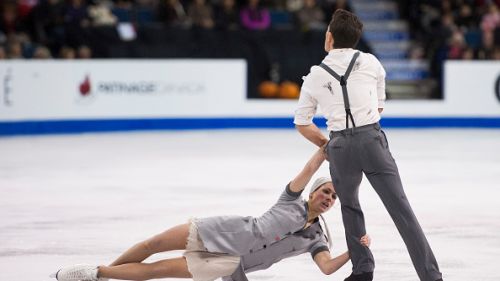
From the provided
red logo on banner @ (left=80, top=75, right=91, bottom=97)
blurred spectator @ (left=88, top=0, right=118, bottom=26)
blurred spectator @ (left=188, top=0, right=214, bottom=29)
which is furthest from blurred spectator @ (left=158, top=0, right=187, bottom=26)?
red logo on banner @ (left=80, top=75, right=91, bottom=97)

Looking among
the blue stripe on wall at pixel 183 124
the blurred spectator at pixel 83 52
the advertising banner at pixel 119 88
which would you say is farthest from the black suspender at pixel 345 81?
the blurred spectator at pixel 83 52

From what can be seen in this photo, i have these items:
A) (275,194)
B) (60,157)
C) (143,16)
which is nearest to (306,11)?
(143,16)

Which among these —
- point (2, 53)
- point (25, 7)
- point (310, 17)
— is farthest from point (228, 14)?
point (2, 53)

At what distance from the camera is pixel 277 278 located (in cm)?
646

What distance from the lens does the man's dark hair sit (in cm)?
572

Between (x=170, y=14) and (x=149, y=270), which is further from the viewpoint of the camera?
(x=170, y=14)

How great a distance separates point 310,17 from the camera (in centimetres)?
1980

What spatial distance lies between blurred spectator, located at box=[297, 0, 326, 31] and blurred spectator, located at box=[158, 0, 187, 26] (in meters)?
2.25

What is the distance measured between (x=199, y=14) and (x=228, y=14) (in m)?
0.68

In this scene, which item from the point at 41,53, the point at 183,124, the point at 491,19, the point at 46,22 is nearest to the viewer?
the point at 41,53

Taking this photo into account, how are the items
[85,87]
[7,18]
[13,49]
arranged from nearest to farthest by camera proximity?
[13,49]
[85,87]
[7,18]

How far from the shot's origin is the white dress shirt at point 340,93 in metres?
5.66

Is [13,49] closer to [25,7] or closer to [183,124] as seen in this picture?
[25,7]

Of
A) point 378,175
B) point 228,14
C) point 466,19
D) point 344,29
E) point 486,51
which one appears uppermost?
point 344,29
